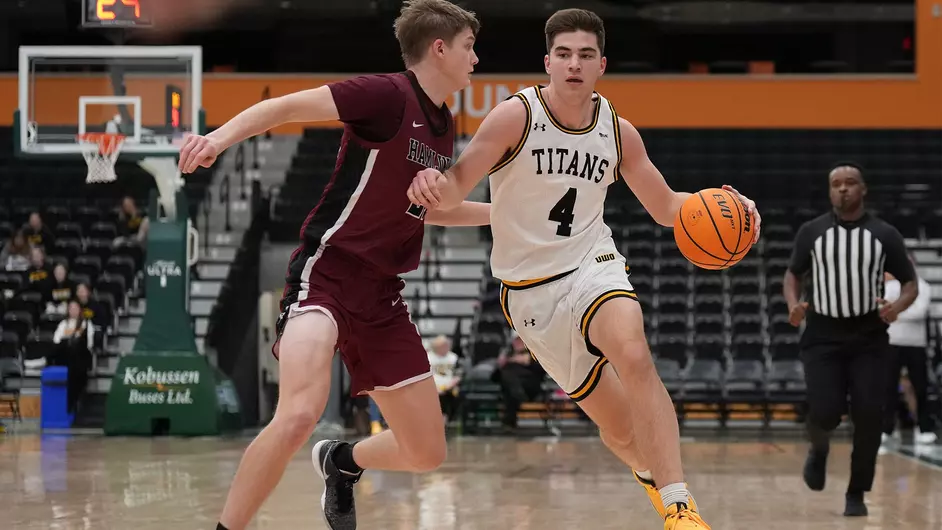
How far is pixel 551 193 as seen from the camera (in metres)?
4.70

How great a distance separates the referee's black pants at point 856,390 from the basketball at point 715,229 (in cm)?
223

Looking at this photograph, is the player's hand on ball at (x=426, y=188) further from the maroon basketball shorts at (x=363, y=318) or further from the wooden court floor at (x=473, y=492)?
the wooden court floor at (x=473, y=492)

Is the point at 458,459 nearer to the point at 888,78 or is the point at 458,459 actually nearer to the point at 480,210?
the point at 480,210

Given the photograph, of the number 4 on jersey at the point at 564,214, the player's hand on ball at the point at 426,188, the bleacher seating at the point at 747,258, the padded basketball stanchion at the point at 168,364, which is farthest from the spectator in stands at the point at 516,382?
the player's hand on ball at the point at 426,188

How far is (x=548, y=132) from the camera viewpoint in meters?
4.71

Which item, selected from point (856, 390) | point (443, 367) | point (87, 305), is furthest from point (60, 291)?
point (856, 390)

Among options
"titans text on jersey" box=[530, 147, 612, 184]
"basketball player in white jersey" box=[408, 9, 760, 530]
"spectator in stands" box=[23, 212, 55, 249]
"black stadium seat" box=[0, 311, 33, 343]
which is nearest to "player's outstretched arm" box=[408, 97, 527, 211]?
"basketball player in white jersey" box=[408, 9, 760, 530]

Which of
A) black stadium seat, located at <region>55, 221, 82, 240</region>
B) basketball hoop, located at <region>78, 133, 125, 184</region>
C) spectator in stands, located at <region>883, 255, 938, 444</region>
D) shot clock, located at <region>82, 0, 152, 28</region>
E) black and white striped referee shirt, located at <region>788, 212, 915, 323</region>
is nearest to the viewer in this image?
black and white striped referee shirt, located at <region>788, 212, 915, 323</region>

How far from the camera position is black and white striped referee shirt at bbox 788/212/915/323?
6.73m

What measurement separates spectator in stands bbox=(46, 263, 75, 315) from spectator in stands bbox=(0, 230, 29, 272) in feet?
3.17

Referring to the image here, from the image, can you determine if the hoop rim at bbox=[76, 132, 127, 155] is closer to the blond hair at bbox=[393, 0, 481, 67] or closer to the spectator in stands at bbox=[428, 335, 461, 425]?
the spectator in stands at bbox=[428, 335, 461, 425]

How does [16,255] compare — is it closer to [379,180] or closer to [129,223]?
[129,223]

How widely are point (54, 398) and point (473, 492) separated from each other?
7681mm

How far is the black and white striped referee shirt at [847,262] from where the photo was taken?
673cm
